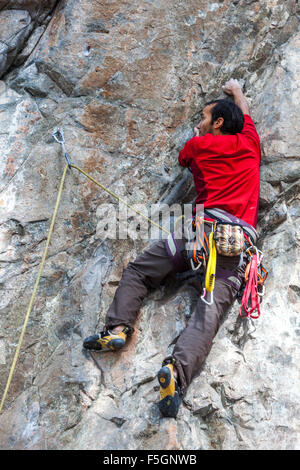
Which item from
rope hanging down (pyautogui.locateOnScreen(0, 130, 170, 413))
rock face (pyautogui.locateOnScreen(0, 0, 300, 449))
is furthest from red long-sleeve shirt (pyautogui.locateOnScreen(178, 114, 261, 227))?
rope hanging down (pyautogui.locateOnScreen(0, 130, 170, 413))

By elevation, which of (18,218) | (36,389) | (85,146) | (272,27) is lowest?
(36,389)

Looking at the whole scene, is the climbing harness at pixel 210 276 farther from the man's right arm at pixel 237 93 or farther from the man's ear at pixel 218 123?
the man's right arm at pixel 237 93

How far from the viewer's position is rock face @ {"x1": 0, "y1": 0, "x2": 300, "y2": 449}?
3.46 meters

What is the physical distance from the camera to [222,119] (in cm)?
440

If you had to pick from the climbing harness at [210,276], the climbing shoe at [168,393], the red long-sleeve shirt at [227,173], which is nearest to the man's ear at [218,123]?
the red long-sleeve shirt at [227,173]

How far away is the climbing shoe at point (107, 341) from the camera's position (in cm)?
369

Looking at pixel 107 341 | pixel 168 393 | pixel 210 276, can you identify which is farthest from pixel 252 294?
pixel 107 341

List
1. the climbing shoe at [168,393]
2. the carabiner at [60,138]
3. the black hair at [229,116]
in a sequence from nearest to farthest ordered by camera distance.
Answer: the climbing shoe at [168,393]
the black hair at [229,116]
the carabiner at [60,138]

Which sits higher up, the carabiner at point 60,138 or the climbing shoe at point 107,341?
the carabiner at point 60,138

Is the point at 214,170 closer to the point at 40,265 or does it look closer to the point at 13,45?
the point at 40,265

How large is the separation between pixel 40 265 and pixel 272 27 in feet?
11.6
